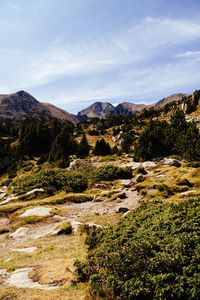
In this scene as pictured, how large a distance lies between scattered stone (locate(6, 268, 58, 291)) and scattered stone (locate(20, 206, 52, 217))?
10.1 meters

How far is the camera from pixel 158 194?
20.0 m

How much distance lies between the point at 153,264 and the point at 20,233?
44.2 ft

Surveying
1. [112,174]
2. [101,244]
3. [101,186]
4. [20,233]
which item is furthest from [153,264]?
[112,174]

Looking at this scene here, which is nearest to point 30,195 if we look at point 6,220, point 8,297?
point 6,220

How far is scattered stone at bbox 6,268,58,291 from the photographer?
707cm

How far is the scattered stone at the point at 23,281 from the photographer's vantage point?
7.07 m

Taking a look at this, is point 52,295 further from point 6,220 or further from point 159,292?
point 6,220

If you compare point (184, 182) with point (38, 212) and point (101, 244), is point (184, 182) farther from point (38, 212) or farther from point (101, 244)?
point (38, 212)

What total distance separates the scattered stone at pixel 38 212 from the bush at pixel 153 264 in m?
11.7

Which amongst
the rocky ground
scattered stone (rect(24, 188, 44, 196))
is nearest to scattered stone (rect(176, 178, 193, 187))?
the rocky ground

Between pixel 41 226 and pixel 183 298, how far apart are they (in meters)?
14.5

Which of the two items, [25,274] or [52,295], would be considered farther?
[25,274]

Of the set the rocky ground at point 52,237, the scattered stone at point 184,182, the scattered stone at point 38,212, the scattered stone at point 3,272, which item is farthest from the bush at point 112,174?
the scattered stone at point 3,272

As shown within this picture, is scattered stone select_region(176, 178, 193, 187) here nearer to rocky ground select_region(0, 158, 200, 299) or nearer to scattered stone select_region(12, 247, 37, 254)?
rocky ground select_region(0, 158, 200, 299)
